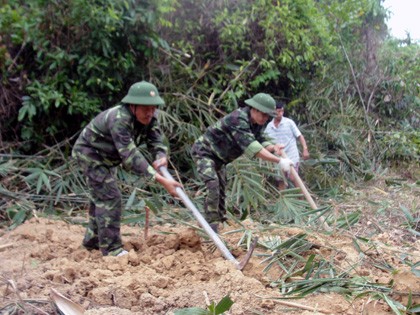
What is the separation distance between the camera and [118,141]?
12.2ft

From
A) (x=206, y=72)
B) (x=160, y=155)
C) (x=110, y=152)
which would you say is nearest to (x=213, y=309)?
(x=160, y=155)

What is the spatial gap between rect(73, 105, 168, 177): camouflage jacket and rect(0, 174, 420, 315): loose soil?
0.69 meters

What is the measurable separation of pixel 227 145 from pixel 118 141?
1.36 m

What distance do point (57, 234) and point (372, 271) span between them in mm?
2749

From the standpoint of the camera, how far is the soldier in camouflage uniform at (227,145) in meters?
4.44

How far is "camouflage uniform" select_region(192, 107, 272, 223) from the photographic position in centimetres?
456

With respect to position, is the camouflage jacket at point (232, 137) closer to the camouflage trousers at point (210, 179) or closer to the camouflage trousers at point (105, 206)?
the camouflage trousers at point (210, 179)

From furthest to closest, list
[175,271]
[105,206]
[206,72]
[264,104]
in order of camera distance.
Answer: [206,72] < [264,104] < [105,206] < [175,271]

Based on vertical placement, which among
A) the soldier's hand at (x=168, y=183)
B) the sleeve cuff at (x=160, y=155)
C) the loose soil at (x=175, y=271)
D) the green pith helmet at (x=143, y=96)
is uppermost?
the green pith helmet at (x=143, y=96)

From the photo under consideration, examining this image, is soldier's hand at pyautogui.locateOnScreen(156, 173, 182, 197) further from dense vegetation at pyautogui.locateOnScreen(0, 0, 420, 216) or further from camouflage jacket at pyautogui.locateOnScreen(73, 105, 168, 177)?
dense vegetation at pyautogui.locateOnScreen(0, 0, 420, 216)

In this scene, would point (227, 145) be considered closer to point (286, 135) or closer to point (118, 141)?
A: point (118, 141)

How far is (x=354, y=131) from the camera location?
9.00 m

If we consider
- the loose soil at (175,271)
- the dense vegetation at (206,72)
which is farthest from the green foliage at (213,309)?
the dense vegetation at (206,72)

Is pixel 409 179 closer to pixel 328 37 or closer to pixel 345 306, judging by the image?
pixel 328 37
